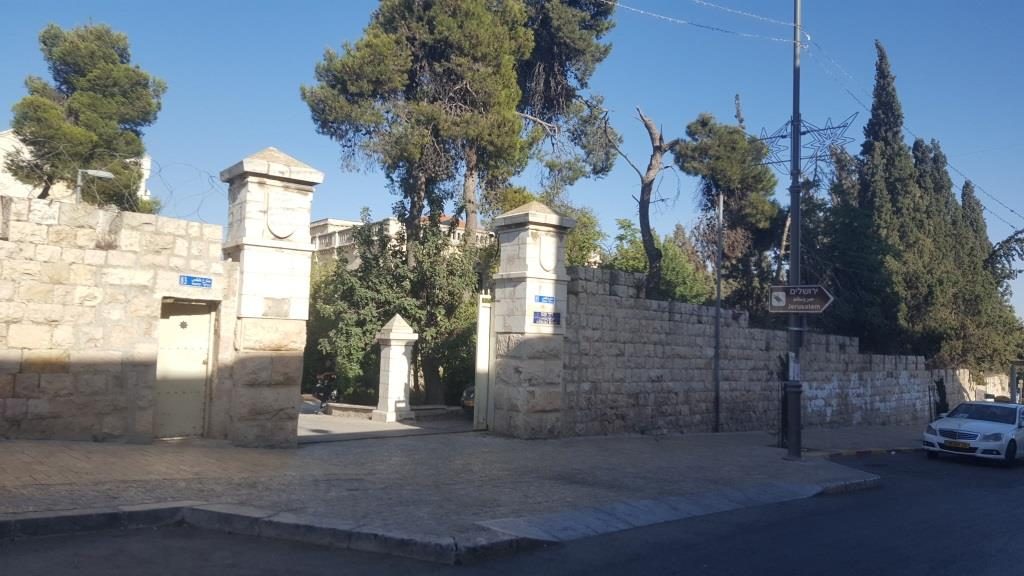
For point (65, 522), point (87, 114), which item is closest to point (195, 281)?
point (65, 522)

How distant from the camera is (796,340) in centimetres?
1455

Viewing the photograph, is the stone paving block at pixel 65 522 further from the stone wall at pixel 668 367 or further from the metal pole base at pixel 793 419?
the metal pole base at pixel 793 419

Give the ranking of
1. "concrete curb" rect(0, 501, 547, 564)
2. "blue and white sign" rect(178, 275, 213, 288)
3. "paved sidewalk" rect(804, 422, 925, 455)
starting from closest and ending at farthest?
"concrete curb" rect(0, 501, 547, 564) < "blue and white sign" rect(178, 275, 213, 288) < "paved sidewalk" rect(804, 422, 925, 455)

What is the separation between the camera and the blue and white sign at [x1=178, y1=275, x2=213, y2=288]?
1109 cm

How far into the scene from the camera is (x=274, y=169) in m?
11.2

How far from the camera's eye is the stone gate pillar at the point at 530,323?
14.2 m

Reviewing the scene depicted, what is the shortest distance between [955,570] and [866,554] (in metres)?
0.74

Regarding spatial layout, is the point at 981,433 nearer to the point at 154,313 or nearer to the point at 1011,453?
the point at 1011,453

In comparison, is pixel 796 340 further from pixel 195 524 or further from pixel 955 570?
pixel 195 524

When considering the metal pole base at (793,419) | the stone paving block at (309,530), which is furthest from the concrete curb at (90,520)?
the metal pole base at (793,419)

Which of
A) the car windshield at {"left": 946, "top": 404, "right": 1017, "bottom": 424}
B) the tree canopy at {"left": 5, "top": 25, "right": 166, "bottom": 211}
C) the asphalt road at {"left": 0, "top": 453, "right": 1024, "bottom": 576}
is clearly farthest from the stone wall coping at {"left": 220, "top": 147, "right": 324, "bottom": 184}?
the tree canopy at {"left": 5, "top": 25, "right": 166, "bottom": 211}

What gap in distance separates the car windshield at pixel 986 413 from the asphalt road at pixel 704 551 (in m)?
8.29

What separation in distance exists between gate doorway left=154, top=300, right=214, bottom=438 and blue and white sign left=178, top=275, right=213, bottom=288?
1.15 ft

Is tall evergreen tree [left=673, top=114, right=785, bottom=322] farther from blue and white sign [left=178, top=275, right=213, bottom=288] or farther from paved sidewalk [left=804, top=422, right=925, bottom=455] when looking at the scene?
blue and white sign [left=178, top=275, right=213, bottom=288]
